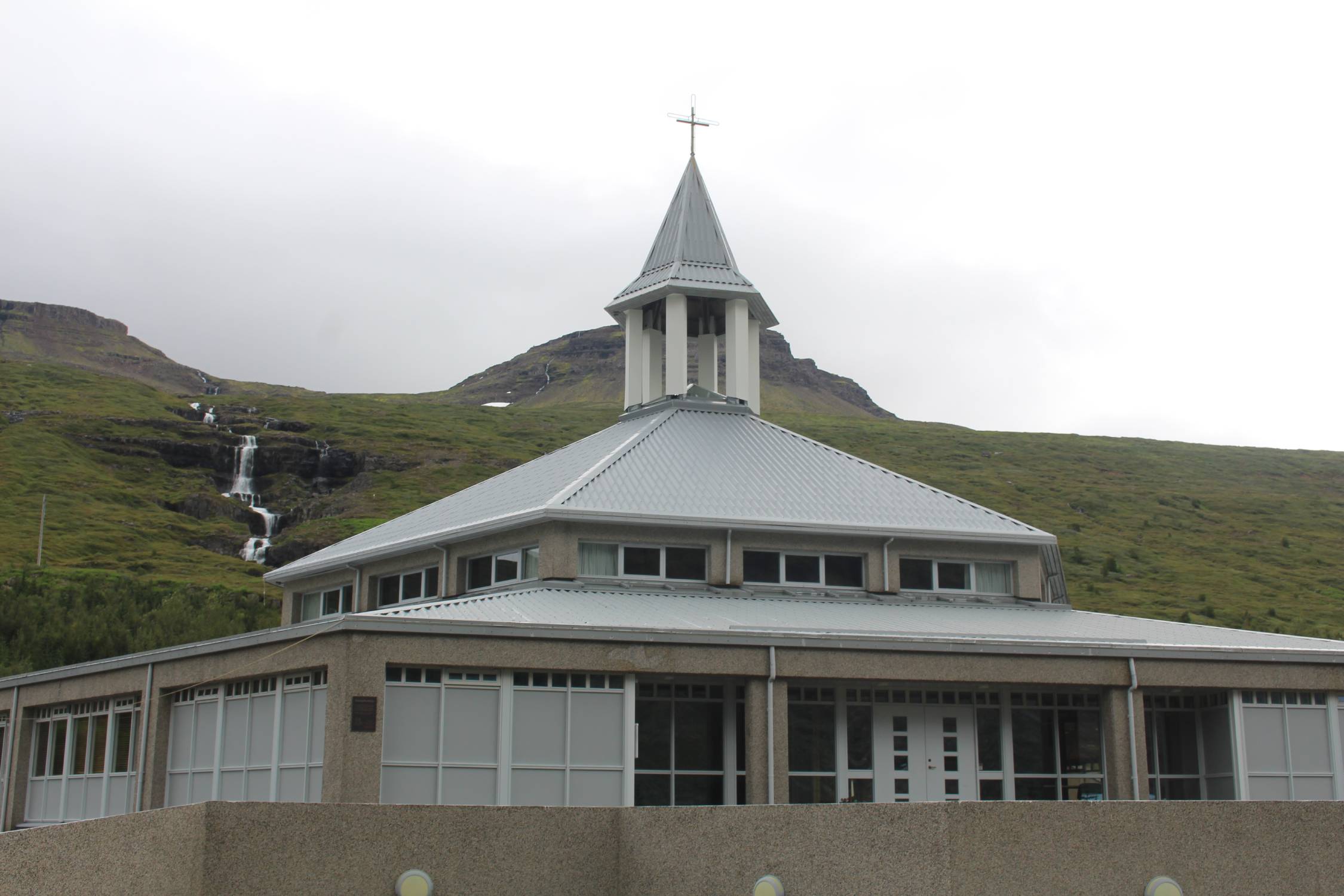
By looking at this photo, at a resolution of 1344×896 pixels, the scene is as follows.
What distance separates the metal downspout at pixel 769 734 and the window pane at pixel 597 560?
562 cm

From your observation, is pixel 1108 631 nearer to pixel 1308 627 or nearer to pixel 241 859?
pixel 241 859

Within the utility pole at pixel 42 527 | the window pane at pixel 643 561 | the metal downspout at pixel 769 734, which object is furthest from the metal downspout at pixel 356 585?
the utility pole at pixel 42 527

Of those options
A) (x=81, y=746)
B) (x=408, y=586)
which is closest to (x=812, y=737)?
(x=408, y=586)

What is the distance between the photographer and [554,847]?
1897 centimetres

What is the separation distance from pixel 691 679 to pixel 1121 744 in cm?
844

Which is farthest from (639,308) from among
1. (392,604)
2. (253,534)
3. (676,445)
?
(253,534)

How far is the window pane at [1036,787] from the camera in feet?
93.0

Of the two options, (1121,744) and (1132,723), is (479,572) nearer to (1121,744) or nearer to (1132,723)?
(1121,744)

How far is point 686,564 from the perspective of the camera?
1216 inches

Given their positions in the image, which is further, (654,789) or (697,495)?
(697,495)

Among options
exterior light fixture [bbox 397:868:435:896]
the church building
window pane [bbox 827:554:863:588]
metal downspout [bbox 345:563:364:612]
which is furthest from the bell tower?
exterior light fixture [bbox 397:868:435:896]

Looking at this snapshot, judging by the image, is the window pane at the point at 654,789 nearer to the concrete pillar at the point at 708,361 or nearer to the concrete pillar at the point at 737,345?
the concrete pillar at the point at 737,345

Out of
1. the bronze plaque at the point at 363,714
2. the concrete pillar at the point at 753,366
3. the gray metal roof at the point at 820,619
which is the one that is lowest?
the bronze plaque at the point at 363,714

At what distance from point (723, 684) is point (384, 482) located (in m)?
102
